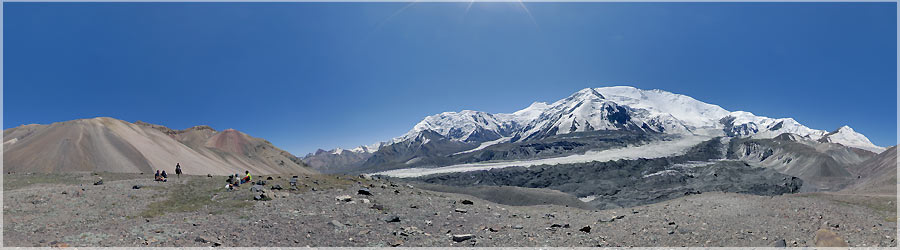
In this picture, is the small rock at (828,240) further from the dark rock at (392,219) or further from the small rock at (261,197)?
the small rock at (261,197)

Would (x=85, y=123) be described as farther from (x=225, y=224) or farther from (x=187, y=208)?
(x=225, y=224)

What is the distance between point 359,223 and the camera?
20969 mm

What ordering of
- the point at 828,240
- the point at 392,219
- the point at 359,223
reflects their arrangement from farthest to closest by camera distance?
the point at 392,219, the point at 359,223, the point at 828,240

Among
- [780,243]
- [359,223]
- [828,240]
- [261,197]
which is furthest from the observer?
[261,197]

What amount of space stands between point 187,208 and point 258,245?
9403 millimetres

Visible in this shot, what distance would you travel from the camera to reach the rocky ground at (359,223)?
1499 centimetres

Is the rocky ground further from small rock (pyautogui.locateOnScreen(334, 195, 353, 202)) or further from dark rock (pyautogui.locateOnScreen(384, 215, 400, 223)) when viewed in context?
small rock (pyautogui.locateOnScreen(334, 195, 353, 202))

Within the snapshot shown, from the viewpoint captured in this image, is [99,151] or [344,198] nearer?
[344,198]

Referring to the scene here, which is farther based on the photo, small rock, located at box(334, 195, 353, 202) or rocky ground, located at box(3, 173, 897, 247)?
small rock, located at box(334, 195, 353, 202)

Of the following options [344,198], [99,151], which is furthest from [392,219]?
[99,151]

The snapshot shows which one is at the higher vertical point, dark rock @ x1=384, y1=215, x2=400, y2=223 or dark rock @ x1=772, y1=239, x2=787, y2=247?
dark rock @ x1=772, y1=239, x2=787, y2=247

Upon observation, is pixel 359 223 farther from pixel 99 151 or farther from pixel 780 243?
pixel 99 151

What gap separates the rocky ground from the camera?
49.2 ft

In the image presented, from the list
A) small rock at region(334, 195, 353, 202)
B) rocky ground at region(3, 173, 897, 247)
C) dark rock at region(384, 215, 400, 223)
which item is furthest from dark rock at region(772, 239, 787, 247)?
small rock at region(334, 195, 353, 202)
